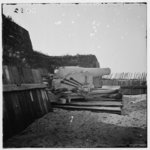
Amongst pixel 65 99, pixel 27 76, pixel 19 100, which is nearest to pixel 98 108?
pixel 65 99

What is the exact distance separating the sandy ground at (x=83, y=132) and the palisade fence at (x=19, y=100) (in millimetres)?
166

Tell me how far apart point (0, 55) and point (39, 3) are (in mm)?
1350

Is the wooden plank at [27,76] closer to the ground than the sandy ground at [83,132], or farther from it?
farther from it

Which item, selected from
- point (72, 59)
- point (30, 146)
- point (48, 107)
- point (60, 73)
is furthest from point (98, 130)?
point (72, 59)

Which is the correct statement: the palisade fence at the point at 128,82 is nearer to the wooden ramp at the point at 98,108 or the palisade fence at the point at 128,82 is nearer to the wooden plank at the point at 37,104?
the wooden ramp at the point at 98,108

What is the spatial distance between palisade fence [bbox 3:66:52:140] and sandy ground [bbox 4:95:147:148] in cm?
17

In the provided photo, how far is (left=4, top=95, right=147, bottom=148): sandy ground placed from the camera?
336 cm

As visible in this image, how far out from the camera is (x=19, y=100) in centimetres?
373

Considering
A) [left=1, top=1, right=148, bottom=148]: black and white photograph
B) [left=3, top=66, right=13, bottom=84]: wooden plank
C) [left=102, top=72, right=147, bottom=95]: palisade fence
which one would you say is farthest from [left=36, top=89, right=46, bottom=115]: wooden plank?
[left=102, top=72, right=147, bottom=95]: palisade fence

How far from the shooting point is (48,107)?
5141mm

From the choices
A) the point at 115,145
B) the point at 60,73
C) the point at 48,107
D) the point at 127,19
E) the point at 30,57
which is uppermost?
the point at 127,19

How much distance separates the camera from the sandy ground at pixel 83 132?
3363 mm

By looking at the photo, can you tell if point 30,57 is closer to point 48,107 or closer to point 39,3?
point 48,107

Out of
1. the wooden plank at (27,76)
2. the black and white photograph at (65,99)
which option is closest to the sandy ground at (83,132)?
the black and white photograph at (65,99)
